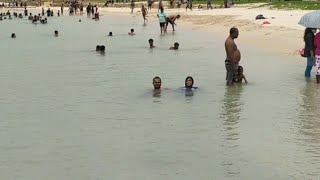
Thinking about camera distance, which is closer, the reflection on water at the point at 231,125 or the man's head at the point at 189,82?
the reflection on water at the point at 231,125

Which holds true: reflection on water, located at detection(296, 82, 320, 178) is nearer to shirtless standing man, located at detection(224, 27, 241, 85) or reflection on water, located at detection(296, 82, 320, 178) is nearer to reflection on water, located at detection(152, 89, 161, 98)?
shirtless standing man, located at detection(224, 27, 241, 85)

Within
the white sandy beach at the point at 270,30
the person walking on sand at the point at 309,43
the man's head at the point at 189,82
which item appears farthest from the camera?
the white sandy beach at the point at 270,30

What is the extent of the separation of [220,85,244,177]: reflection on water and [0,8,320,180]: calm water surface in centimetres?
2

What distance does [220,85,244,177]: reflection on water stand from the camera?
7523 millimetres

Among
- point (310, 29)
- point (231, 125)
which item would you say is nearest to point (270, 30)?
point (310, 29)

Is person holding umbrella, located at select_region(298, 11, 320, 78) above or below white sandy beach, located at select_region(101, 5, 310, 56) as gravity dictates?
above

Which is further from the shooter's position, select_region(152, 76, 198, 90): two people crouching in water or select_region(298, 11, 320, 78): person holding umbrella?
select_region(298, 11, 320, 78): person holding umbrella

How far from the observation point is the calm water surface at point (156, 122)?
746cm

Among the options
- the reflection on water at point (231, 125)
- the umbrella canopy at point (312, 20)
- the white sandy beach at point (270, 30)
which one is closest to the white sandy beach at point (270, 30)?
the white sandy beach at point (270, 30)

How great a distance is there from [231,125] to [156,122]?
1297 millimetres

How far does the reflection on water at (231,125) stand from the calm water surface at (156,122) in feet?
0.05

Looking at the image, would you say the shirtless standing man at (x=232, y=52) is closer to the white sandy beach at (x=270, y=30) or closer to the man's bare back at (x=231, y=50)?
the man's bare back at (x=231, y=50)

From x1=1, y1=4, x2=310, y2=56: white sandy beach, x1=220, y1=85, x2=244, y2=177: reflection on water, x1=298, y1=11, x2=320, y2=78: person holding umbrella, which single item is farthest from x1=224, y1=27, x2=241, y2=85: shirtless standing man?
x1=1, y1=4, x2=310, y2=56: white sandy beach

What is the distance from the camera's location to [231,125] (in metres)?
9.77
